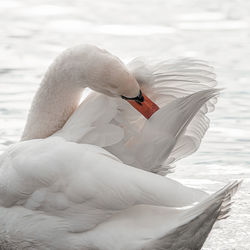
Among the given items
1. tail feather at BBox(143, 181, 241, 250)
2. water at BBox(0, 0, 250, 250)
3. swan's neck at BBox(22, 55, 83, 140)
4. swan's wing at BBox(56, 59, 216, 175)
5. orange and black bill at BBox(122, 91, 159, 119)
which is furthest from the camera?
water at BBox(0, 0, 250, 250)

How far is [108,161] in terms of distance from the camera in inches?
224

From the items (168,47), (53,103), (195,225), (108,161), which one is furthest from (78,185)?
(168,47)

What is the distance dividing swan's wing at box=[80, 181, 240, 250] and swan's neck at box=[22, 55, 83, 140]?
3.63 ft

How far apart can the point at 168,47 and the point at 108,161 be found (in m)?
5.98

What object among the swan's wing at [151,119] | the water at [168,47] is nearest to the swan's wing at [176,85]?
the swan's wing at [151,119]

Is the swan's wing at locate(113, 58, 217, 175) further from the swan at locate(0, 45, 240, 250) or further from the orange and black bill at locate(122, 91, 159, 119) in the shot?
the orange and black bill at locate(122, 91, 159, 119)

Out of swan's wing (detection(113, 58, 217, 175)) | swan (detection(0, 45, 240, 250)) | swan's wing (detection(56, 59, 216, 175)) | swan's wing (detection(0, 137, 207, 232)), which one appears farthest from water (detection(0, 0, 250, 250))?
swan's wing (detection(0, 137, 207, 232))

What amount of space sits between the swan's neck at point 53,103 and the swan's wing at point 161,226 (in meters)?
1.11

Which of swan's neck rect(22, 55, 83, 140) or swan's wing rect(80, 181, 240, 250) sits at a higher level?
swan's neck rect(22, 55, 83, 140)

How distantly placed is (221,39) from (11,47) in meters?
2.56

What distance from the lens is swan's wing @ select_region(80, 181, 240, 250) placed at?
17.5ft

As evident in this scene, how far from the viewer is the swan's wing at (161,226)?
5340mm

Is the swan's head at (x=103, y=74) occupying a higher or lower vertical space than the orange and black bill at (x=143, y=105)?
higher

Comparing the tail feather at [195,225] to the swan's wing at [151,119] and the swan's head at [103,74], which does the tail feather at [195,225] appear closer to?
the swan's wing at [151,119]
